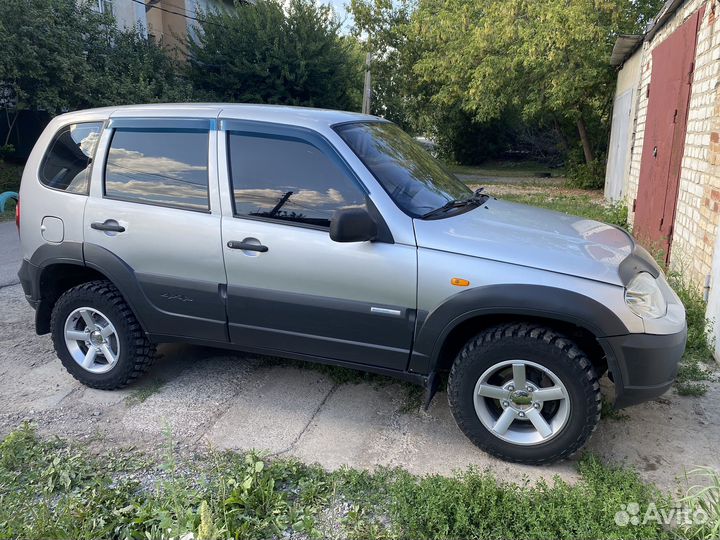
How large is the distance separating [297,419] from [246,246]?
117 centimetres

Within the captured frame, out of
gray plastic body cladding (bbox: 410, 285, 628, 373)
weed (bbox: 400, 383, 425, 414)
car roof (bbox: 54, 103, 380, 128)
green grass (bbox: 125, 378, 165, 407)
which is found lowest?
green grass (bbox: 125, 378, 165, 407)

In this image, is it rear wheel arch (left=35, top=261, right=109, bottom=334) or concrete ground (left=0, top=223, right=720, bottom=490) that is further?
rear wheel arch (left=35, top=261, right=109, bottom=334)

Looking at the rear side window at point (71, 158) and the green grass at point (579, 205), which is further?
the green grass at point (579, 205)

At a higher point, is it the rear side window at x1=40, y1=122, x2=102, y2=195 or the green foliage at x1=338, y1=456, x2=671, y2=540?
the rear side window at x1=40, y1=122, x2=102, y2=195

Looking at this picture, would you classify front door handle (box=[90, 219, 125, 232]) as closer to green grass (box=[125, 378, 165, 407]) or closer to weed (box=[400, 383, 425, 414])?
green grass (box=[125, 378, 165, 407])

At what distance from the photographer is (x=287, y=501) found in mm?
2973

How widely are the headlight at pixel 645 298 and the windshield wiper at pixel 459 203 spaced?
3.81ft

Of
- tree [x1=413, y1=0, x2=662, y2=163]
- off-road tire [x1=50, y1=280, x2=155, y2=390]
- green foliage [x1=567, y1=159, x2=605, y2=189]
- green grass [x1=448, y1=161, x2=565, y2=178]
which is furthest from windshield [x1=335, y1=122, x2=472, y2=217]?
green grass [x1=448, y1=161, x2=565, y2=178]

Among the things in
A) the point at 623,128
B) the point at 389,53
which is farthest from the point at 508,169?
the point at 623,128

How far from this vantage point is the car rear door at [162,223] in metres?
3.74

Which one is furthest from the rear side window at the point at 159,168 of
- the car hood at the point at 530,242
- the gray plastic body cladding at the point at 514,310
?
the gray plastic body cladding at the point at 514,310

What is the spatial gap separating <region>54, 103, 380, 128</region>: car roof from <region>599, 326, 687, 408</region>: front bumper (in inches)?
83.6

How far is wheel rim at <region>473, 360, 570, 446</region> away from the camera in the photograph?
10.4ft
